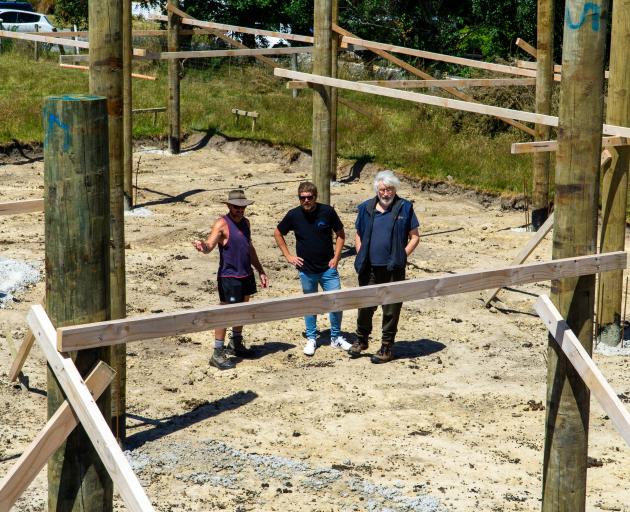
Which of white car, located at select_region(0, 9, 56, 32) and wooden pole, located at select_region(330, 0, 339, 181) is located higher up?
white car, located at select_region(0, 9, 56, 32)

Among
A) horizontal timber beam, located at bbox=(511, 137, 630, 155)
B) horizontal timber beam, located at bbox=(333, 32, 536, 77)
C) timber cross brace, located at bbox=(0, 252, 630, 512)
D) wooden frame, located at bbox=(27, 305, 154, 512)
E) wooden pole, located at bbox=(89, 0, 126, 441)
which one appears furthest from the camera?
horizontal timber beam, located at bbox=(333, 32, 536, 77)

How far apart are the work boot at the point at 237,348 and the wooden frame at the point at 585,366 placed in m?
5.08

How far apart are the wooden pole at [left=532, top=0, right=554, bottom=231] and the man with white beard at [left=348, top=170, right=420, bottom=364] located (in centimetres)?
542

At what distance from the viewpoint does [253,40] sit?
3597cm

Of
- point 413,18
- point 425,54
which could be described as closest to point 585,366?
point 425,54

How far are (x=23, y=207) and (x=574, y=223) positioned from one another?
3305 millimetres

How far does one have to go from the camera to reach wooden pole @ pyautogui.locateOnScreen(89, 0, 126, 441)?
7654 millimetres

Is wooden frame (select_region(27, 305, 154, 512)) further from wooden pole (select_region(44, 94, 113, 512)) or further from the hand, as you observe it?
the hand

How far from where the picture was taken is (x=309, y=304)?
5.15 m

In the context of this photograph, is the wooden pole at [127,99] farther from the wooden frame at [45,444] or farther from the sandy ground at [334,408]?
the wooden frame at [45,444]

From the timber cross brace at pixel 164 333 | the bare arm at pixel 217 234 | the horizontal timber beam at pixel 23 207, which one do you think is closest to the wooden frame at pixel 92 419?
the timber cross brace at pixel 164 333

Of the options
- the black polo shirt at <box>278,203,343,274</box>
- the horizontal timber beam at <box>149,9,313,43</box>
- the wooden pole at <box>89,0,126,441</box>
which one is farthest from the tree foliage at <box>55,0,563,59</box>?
the wooden pole at <box>89,0,126,441</box>

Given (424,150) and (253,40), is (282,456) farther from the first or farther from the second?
(253,40)

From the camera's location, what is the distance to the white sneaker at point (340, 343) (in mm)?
10766
